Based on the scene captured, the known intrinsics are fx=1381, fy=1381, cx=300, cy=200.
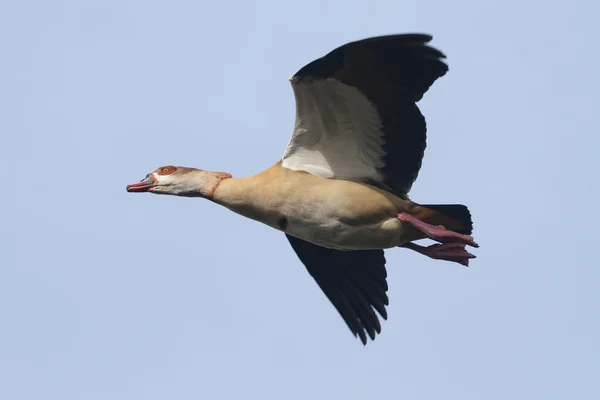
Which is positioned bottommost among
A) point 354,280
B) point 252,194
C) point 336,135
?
point 354,280

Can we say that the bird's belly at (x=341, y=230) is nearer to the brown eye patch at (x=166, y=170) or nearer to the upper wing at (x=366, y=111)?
the upper wing at (x=366, y=111)

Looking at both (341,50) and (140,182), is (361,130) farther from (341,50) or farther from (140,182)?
(140,182)

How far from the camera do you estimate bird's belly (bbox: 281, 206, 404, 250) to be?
1135 cm

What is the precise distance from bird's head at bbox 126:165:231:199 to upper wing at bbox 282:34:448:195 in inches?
29.5

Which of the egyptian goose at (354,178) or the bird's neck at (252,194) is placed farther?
the bird's neck at (252,194)

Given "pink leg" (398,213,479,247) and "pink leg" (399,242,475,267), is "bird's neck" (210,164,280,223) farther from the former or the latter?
"pink leg" (399,242,475,267)

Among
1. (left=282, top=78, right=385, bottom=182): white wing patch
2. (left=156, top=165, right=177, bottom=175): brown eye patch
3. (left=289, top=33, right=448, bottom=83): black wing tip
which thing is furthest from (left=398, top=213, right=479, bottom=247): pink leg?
(left=156, top=165, right=177, bottom=175): brown eye patch

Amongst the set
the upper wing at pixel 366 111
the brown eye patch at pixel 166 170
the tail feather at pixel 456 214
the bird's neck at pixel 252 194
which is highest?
the upper wing at pixel 366 111

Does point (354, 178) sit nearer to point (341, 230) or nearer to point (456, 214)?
point (341, 230)

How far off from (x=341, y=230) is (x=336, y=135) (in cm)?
79

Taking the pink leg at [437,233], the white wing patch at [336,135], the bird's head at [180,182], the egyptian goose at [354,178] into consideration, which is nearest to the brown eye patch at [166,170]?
the bird's head at [180,182]

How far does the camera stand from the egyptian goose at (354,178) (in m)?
11.0

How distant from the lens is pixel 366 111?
11203 mm

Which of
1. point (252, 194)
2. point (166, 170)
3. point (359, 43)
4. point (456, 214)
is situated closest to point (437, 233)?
point (456, 214)
